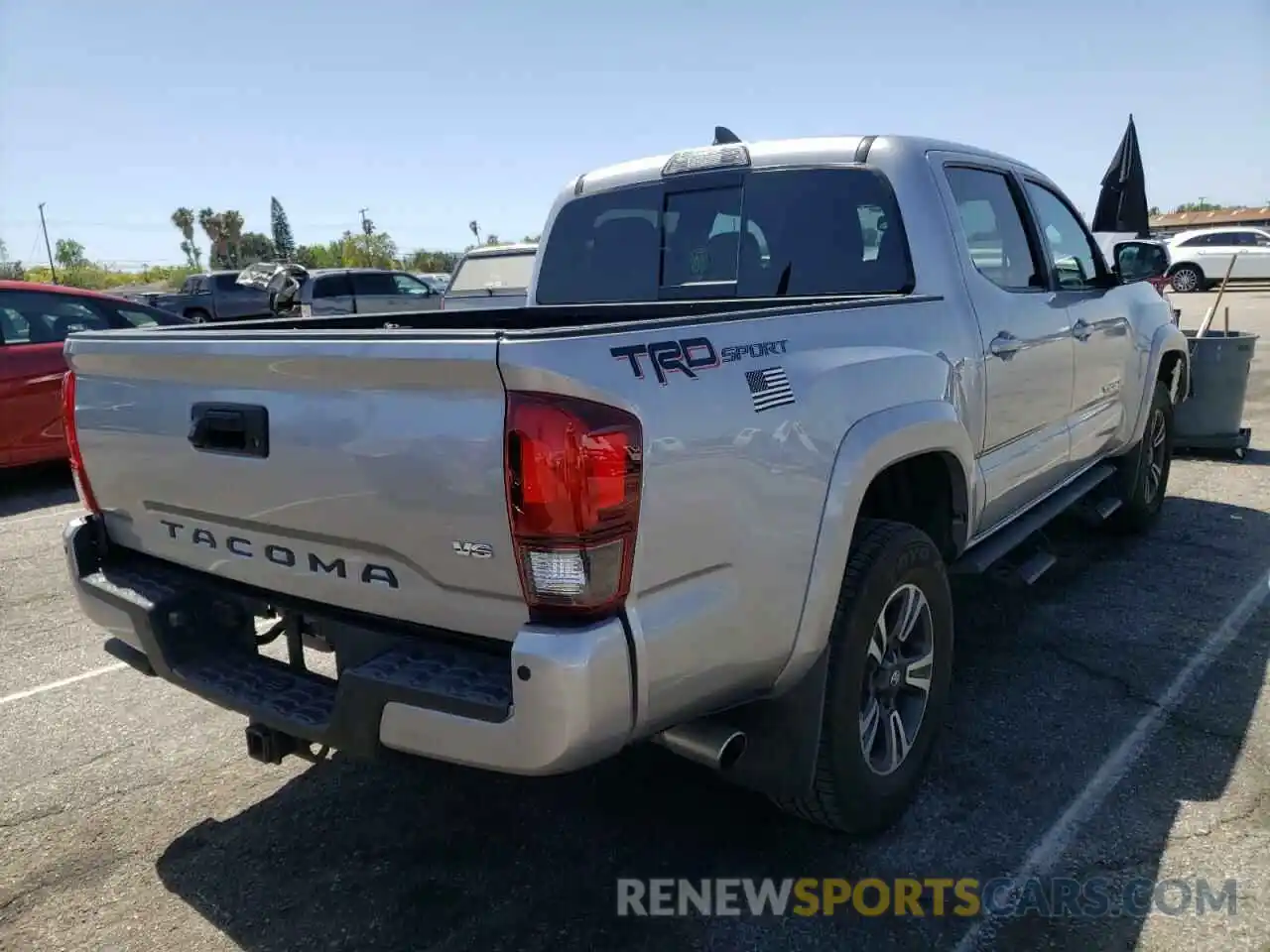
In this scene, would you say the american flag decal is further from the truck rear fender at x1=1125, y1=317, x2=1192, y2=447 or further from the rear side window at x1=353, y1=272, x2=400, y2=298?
the rear side window at x1=353, y1=272, x2=400, y2=298

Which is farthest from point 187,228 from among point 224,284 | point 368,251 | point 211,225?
point 224,284

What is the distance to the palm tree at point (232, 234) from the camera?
3109 inches

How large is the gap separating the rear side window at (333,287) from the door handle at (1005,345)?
16076 mm

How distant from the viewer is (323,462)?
2.17m

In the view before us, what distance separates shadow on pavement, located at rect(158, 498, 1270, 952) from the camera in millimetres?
2447

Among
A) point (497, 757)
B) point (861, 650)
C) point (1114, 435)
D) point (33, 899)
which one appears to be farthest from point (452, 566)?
point (1114, 435)

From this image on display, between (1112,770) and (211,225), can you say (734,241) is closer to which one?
(1112,770)

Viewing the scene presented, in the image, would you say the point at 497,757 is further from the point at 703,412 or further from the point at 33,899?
the point at 33,899

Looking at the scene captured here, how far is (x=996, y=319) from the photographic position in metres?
3.51

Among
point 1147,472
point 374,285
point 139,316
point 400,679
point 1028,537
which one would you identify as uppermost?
point 139,316

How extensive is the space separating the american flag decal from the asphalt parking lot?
4.41 ft

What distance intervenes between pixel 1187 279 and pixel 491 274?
23407mm

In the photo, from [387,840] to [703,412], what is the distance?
5.62ft

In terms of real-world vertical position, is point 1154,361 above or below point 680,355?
below
